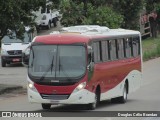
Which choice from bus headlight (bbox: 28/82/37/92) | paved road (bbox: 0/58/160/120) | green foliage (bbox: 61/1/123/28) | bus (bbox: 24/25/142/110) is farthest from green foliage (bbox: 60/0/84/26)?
bus headlight (bbox: 28/82/37/92)

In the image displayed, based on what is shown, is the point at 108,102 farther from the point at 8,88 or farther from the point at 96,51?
the point at 8,88

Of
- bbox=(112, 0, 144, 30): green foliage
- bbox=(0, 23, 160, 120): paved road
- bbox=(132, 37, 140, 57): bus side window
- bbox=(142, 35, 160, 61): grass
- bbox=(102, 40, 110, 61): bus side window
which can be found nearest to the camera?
bbox=(0, 23, 160, 120): paved road

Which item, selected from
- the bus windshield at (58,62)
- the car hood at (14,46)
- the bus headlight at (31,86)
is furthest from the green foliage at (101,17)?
the bus headlight at (31,86)

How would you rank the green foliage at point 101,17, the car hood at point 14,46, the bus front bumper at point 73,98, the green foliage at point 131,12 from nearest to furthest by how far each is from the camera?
the bus front bumper at point 73,98 < the green foliage at point 101,17 < the car hood at point 14,46 < the green foliage at point 131,12

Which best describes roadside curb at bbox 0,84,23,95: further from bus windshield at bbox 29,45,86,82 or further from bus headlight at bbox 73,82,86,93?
bus headlight at bbox 73,82,86,93

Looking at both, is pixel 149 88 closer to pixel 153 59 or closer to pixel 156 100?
pixel 156 100

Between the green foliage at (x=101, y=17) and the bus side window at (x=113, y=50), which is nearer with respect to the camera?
the bus side window at (x=113, y=50)

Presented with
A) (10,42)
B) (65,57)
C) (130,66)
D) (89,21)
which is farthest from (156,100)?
(10,42)

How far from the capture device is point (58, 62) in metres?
19.5

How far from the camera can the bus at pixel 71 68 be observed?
1916cm

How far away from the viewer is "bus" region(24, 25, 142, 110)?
19.2m

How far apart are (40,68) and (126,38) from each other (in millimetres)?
5632

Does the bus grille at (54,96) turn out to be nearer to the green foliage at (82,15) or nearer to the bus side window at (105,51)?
the bus side window at (105,51)

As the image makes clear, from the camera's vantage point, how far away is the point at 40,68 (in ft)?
64.4
